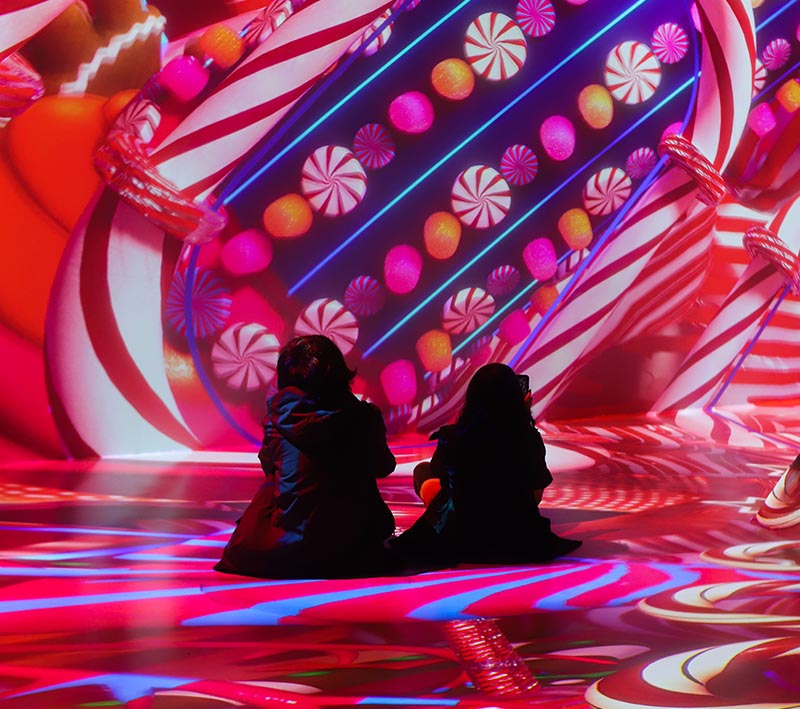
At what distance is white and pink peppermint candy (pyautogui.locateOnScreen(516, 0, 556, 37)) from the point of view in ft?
19.5

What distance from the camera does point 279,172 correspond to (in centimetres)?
531

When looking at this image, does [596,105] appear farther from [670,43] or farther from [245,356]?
[245,356]

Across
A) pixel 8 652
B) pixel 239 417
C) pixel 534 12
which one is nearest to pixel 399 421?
pixel 239 417

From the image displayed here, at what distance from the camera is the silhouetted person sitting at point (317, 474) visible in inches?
101

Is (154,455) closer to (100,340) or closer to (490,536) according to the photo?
(100,340)

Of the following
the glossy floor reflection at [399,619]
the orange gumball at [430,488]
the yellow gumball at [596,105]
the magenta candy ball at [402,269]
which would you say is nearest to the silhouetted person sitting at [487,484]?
the glossy floor reflection at [399,619]

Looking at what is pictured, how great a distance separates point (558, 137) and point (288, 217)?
195 cm

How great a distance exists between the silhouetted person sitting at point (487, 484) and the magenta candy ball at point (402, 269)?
2.98m

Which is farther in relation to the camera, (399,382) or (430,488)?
(399,382)

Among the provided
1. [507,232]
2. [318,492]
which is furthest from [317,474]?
[507,232]

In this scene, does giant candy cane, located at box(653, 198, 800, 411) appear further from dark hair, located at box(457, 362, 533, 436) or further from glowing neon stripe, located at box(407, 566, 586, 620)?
glowing neon stripe, located at box(407, 566, 586, 620)

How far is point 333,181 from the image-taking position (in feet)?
Result: 18.0

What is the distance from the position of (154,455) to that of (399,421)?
1.64 metres

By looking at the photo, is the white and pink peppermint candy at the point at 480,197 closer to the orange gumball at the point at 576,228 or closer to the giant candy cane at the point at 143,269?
the orange gumball at the point at 576,228
